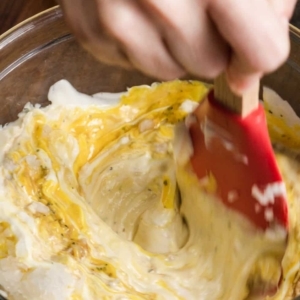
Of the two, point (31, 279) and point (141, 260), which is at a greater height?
point (31, 279)

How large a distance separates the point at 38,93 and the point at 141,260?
40cm

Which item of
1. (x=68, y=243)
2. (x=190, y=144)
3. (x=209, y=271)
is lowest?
(x=209, y=271)

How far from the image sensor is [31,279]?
71 cm

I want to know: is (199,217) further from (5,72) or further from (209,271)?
(5,72)

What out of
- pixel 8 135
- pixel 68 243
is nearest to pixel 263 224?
pixel 68 243

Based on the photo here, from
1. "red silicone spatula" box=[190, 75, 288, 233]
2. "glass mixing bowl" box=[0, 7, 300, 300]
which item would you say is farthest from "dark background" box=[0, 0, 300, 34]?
"red silicone spatula" box=[190, 75, 288, 233]

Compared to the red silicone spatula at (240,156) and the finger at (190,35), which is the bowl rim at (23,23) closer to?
the red silicone spatula at (240,156)

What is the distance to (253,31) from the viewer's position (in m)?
0.37

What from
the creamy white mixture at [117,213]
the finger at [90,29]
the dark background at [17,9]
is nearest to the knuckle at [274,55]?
the finger at [90,29]

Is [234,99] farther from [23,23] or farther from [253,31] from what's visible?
[23,23]

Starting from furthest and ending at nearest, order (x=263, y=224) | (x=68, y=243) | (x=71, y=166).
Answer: (x=71, y=166) < (x=68, y=243) < (x=263, y=224)

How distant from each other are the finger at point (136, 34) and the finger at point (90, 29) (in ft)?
0.06

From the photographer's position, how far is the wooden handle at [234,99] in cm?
55

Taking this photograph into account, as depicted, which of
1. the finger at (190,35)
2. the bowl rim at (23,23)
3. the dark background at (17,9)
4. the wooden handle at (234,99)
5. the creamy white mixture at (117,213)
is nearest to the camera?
the finger at (190,35)
